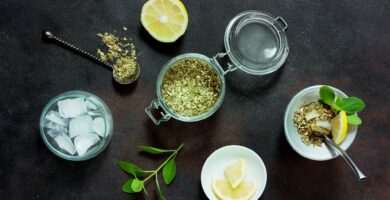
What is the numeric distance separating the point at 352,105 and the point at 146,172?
2.87 feet

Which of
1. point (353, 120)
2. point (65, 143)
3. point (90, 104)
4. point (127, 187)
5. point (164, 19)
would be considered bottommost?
point (127, 187)

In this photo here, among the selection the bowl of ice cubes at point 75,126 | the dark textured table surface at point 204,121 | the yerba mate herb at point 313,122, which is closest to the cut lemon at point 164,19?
the dark textured table surface at point 204,121

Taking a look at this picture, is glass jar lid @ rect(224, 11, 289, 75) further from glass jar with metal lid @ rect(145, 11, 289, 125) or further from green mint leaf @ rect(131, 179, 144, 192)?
green mint leaf @ rect(131, 179, 144, 192)

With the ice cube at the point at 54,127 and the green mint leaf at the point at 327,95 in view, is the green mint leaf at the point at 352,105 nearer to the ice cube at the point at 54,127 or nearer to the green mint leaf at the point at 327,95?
the green mint leaf at the point at 327,95

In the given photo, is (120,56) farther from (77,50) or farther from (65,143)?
(65,143)

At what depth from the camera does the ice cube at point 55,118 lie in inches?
72.7

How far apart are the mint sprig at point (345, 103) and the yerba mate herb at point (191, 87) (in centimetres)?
42

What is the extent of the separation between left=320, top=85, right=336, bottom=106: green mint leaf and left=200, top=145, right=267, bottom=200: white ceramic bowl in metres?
0.35

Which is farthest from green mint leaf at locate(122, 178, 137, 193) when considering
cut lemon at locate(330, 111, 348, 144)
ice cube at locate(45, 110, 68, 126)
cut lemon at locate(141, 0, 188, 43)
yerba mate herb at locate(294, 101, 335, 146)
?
cut lemon at locate(330, 111, 348, 144)

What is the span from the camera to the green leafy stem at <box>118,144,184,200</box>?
6.08 feet

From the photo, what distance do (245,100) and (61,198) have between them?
34.4 inches

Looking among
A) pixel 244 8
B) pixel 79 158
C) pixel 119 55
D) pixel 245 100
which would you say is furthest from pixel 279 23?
pixel 79 158

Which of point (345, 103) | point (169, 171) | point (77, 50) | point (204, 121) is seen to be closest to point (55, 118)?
point (77, 50)

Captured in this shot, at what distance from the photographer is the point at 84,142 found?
1.85 metres
